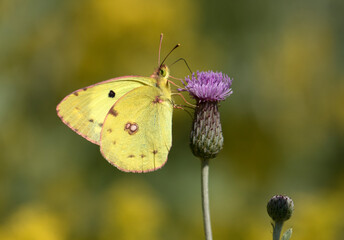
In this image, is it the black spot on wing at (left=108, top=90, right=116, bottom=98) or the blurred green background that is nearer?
the black spot on wing at (left=108, top=90, right=116, bottom=98)

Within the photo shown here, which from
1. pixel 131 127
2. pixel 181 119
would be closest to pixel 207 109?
pixel 131 127

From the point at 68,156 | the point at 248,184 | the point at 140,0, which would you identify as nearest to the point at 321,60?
the point at 248,184

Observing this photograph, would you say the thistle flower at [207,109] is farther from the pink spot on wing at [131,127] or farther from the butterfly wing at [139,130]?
the pink spot on wing at [131,127]

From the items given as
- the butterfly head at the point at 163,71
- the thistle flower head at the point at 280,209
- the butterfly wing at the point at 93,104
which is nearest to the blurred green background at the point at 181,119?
the butterfly wing at the point at 93,104

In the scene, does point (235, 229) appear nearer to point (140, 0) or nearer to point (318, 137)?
point (318, 137)

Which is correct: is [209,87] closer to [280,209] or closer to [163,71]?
[163,71]


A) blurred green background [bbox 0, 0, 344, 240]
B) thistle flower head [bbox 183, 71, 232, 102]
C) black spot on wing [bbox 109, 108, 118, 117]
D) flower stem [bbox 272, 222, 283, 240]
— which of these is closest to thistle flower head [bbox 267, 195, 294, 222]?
flower stem [bbox 272, 222, 283, 240]

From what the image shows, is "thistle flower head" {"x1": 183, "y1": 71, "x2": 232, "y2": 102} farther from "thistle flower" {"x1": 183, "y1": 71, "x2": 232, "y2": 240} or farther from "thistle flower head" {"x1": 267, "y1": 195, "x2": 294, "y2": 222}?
"thistle flower head" {"x1": 267, "y1": 195, "x2": 294, "y2": 222}
